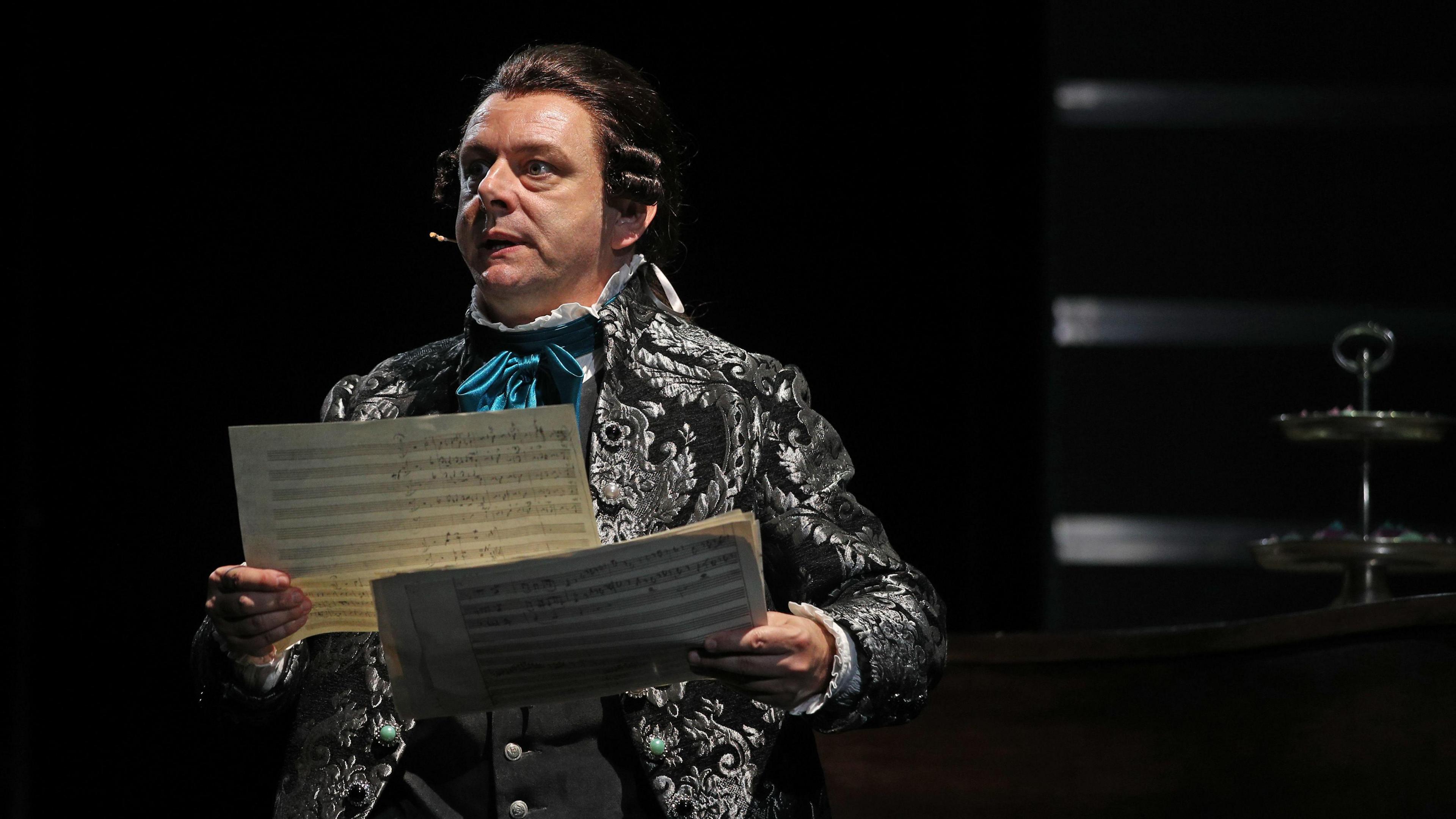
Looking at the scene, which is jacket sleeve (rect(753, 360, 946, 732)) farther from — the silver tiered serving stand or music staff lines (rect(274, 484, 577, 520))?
the silver tiered serving stand

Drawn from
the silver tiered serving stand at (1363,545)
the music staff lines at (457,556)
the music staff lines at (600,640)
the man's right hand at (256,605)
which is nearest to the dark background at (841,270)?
the silver tiered serving stand at (1363,545)

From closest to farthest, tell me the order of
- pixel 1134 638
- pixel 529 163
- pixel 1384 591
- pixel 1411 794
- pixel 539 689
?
pixel 539 689 < pixel 529 163 < pixel 1411 794 < pixel 1134 638 < pixel 1384 591

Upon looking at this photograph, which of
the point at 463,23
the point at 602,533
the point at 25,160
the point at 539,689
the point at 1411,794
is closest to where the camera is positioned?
the point at 539,689

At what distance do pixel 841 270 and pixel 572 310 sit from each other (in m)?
1.58

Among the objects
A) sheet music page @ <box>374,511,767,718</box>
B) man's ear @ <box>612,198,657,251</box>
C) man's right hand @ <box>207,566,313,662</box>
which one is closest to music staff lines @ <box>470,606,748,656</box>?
sheet music page @ <box>374,511,767,718</box>

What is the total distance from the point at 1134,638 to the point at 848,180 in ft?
4.32

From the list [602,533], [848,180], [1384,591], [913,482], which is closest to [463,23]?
[848,180]

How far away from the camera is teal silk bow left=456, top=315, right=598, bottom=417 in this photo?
1.57 metres

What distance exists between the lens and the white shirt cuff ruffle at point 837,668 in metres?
1.30

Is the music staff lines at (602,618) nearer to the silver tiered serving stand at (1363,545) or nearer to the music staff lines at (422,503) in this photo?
the music staff lines at (422,503)

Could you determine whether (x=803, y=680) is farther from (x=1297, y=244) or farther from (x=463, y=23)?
(x=1297, y=244)

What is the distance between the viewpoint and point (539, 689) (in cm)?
124

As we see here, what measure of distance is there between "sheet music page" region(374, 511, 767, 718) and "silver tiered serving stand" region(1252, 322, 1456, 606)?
4.83 feet

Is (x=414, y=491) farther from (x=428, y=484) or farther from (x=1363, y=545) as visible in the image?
(x=1363, y=545)
